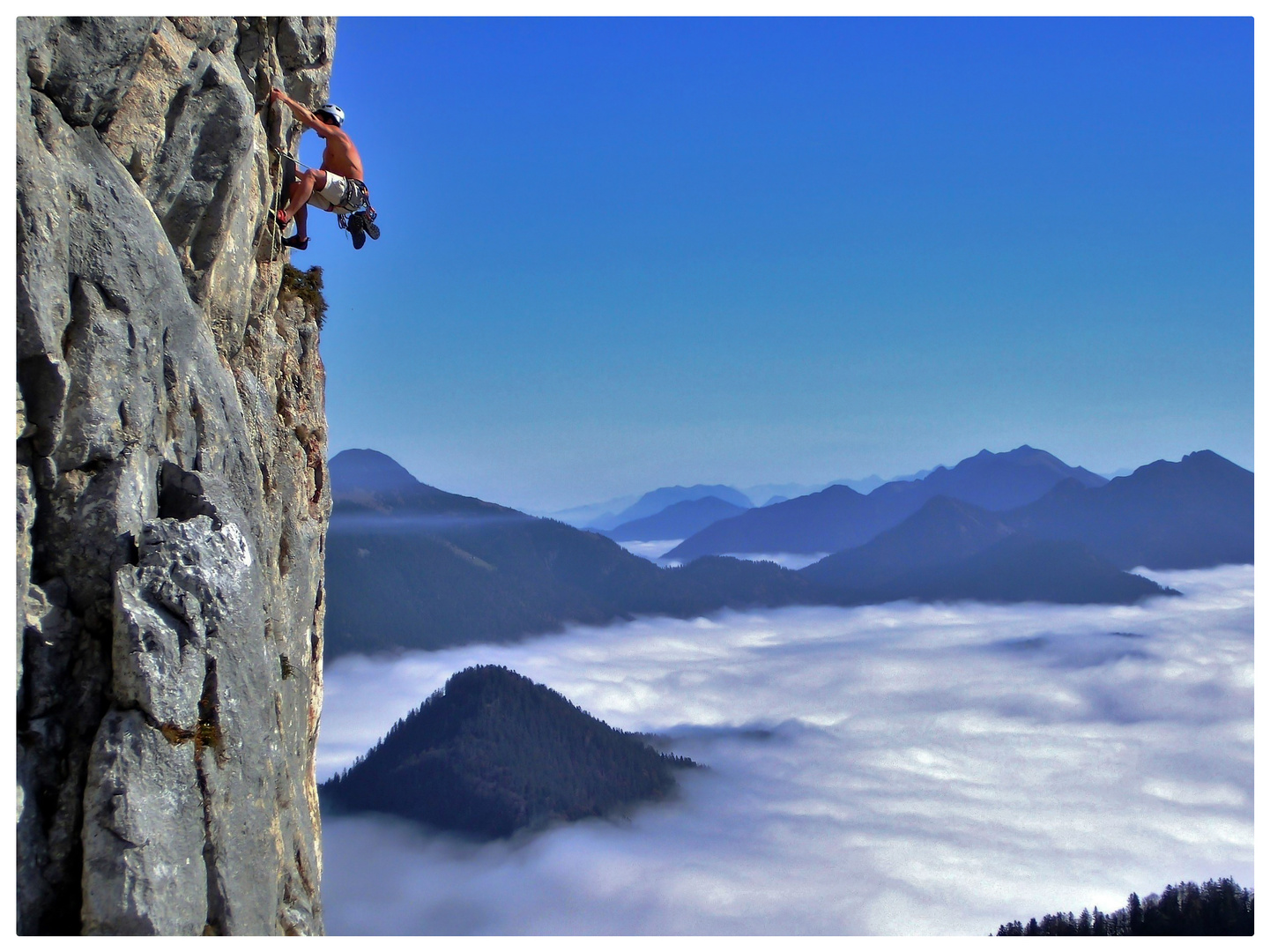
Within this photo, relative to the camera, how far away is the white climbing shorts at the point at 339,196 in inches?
803

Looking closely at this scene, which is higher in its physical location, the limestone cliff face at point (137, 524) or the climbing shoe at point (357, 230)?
the climbing shoe at point (357, 230)

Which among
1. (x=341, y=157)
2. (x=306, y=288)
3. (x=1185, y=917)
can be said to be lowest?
(x=1185, y=917)

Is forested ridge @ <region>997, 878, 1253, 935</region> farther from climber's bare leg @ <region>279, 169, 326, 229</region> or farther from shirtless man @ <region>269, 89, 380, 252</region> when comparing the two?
climber's bare leg @ <region>279, 169, 326, 229</region>

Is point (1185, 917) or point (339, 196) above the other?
point (339, 196)

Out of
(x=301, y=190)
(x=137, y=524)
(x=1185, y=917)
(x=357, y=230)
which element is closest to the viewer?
(x=137, y=524)

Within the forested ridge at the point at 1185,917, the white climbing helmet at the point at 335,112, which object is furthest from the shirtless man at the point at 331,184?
the forested ridge at the point at 1185,917

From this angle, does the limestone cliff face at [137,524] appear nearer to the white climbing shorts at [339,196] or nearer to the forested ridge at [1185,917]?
the white climbing shorts at [339,196]

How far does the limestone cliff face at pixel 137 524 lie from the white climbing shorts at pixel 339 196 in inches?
167

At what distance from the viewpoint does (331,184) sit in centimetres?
2034

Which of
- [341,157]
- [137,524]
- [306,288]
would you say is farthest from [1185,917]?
[137,524]

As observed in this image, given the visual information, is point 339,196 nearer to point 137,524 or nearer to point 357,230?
point 357,230

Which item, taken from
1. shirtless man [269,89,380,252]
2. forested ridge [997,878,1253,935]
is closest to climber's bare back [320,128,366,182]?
shirtless man [269,89,380,252]

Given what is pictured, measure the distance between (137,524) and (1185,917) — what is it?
17254 centimetres
